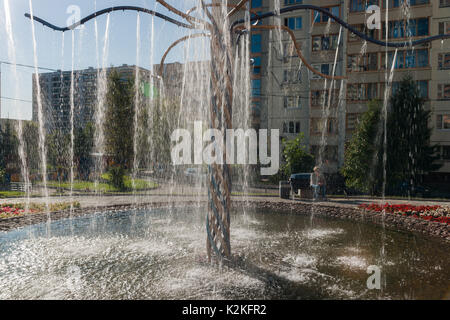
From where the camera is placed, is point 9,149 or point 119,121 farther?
point 9,149

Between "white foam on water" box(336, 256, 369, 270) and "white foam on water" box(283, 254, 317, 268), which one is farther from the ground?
"white foam on water" box(283, 254, 317, 268)

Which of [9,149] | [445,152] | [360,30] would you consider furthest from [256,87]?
[9,149]

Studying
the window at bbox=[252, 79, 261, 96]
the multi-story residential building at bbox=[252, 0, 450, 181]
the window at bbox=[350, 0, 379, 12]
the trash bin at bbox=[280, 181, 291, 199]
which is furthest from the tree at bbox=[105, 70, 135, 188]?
the window at bbox=[350, 0, 379, 12]

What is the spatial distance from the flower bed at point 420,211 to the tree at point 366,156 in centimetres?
1057

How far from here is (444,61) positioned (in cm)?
3222

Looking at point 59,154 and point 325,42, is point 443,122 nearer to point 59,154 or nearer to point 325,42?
point 325,42

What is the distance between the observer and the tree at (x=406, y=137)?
2531cm

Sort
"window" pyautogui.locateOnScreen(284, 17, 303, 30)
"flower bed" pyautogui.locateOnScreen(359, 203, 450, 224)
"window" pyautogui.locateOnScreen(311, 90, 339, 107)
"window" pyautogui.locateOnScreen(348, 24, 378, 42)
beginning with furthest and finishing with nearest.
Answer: "window" pyautogui.locateOnScreen(284, 17, 303, 30) < "window" pyautogui.locateOnScreen(311, 90, 339, 107) < "window" pyautogui.locateOnScreen(348, 24, 378, 42) < "flower bed" pyautogui.locateOnScreen(359, 203, 450, 224)

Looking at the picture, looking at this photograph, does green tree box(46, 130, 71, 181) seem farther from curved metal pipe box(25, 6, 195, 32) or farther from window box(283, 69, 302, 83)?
curved metal pipe box(25, 6, 195, 32)

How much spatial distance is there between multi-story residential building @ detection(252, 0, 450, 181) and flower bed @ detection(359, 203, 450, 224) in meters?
19.9

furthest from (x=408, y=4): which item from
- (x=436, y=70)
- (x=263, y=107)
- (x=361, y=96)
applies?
(x=263, y=107)

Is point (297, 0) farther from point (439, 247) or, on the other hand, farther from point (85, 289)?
point (85, 289)

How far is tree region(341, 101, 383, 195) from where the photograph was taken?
23.9m

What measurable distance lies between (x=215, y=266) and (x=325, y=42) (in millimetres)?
33738
